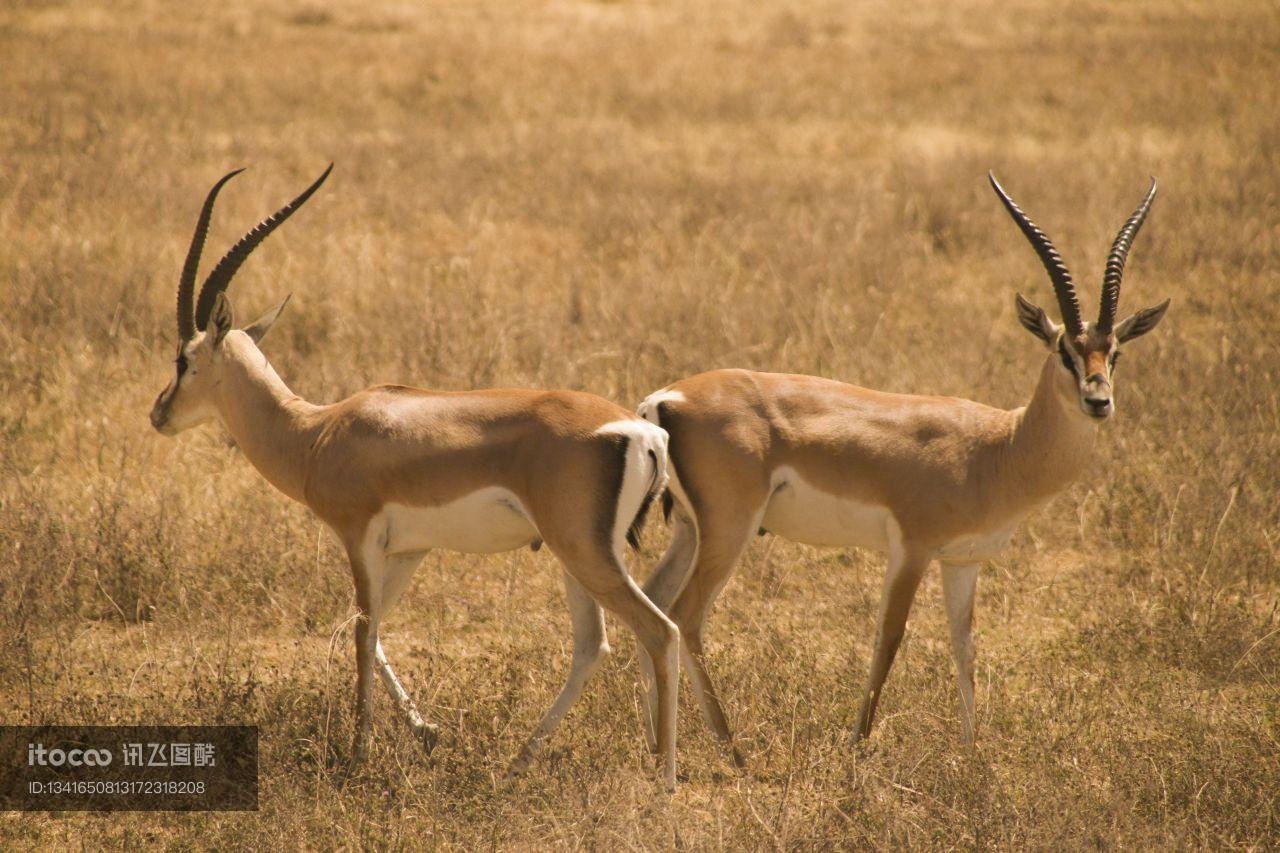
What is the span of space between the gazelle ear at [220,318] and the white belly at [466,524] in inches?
50.3

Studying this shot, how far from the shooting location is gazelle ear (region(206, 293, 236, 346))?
5676 millimetres

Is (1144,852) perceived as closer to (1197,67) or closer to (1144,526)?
(1144,526)

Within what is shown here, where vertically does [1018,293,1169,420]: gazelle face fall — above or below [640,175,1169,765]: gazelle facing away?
above

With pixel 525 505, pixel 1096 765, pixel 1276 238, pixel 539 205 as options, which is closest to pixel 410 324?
pixel 539 205

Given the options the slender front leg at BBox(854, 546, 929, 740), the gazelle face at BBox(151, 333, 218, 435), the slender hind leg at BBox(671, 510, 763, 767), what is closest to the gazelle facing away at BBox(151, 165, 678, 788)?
the gazelle face at BBox(151, 333, 218, 435)

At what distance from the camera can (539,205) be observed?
12.8 m

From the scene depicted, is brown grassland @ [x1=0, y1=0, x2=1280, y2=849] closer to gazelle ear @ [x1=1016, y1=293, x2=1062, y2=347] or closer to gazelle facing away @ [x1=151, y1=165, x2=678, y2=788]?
gazelle facing away @ [x1=151, y1=165, x2=678, y2=788]

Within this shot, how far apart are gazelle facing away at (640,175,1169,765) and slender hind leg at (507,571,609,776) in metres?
0.35

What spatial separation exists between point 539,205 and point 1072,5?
21341 millimetres

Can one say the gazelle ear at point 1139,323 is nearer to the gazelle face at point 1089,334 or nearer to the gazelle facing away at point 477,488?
the gazelle face at point 1089,334

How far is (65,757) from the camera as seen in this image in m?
5.03

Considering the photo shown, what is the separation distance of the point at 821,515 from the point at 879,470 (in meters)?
0.30

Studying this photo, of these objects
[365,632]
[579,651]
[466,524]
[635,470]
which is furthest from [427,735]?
[635,470]

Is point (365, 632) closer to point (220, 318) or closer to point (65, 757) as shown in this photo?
point (65, 757)
